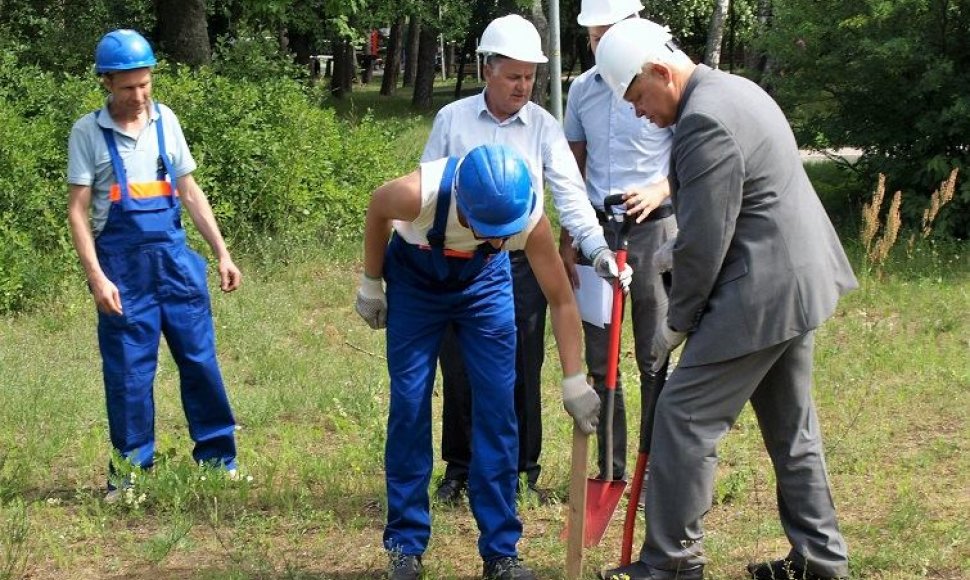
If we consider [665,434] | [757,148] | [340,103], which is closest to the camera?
[757,148]

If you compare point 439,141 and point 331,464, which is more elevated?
point 439,141

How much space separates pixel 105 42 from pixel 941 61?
749 centimetres

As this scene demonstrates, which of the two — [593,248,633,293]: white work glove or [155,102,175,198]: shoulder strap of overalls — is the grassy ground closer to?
[593,248,633,293]: white work glove

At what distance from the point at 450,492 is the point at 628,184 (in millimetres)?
1525

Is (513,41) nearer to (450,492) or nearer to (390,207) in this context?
(390,207)

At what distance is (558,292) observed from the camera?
14.2 ft

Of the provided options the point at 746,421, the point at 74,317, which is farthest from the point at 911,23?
the point at 74,317

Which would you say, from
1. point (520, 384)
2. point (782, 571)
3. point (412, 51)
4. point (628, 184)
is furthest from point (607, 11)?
point (412, 51)

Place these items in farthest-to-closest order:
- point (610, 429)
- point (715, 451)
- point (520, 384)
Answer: point (520, 384) < point (610, 429) < point (715, 451)

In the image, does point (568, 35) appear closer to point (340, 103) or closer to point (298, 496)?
point (340, 103)

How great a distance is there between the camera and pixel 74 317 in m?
8.65

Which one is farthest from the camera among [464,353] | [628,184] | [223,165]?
[223,165]

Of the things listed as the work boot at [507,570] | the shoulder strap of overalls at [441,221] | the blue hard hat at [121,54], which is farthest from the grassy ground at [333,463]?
the blue hard hat at [121,54]

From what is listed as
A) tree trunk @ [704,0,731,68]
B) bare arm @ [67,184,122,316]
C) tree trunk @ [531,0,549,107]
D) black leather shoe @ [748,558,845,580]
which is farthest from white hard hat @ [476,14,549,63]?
tree trunk @ [704,0,731,68]
